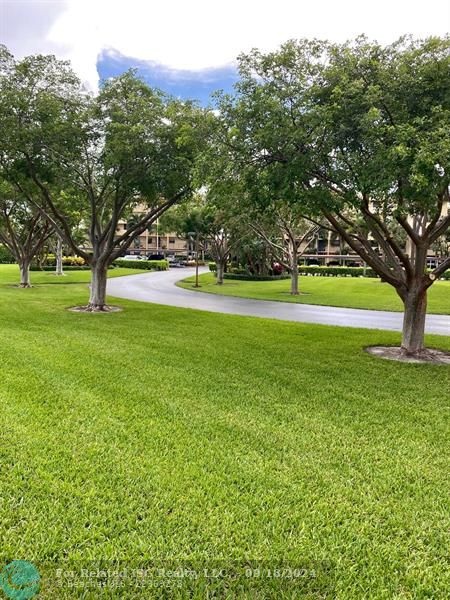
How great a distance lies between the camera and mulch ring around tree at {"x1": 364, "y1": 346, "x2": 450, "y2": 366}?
8478 millimetres

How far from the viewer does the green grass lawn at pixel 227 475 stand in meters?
2.54

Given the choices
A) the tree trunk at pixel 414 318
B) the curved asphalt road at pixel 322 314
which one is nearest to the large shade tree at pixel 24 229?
the curved asphalt road at pixel 322 314

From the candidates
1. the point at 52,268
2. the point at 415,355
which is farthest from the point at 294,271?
the point at 52,268

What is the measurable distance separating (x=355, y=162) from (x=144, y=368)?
465 centimetres

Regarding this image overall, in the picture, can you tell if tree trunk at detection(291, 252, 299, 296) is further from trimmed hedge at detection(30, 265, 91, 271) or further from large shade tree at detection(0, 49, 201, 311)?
trimmed hedge at detection(30, 265, 91, 271)

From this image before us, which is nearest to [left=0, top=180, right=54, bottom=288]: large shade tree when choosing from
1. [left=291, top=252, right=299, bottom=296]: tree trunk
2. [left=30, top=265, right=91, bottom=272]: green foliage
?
[left=291, top=252, right=299, bottom=296]: tree trunk

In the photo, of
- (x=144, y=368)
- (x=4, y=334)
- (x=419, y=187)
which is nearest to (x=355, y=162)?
(x=419, y=187)

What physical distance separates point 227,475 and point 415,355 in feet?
21.6

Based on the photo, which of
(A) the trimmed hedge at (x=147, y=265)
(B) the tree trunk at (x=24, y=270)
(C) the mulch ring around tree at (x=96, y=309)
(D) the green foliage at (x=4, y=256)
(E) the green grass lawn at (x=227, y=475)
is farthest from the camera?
(A) the trimmed hedge at (x=147, y=265)

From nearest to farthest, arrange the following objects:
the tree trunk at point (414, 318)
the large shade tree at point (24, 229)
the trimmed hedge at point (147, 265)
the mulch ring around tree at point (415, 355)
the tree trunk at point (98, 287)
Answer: the mulch ring around tree at point (415, 355) < the tree trunk at point (414, 318) < the tree trunk at point (98, 287) < the large shade tree at point (24, 229) < the trimmed hedge at point (147, 265)

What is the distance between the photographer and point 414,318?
29.1 ft

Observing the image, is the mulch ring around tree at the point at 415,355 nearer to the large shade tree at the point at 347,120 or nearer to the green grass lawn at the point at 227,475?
the green grass lawn at the point at 227,475

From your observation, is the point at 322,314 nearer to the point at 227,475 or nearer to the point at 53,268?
the point at 227,475

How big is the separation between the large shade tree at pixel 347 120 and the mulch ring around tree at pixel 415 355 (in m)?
2.75
